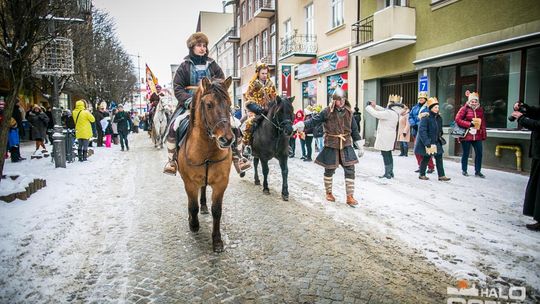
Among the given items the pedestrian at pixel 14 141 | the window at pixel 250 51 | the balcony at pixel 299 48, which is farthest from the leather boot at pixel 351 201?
the window at pixel 250 51

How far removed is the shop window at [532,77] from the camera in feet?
31.3

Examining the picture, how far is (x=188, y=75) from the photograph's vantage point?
16.8ft

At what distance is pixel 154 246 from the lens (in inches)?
176

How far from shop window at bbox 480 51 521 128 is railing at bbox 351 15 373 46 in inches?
216

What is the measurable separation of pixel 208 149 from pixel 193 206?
0.99 m

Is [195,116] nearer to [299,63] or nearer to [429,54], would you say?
[429,54]

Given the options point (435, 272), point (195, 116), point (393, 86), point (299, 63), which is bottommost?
point (435, 272)

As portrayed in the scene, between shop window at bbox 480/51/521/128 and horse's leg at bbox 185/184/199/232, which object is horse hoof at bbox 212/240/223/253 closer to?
horse's leg at bbox 185/184/199/232

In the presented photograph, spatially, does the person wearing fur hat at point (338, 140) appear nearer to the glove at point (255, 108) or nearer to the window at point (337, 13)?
the glove at point (255, 108)

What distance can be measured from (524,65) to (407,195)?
19.2ft

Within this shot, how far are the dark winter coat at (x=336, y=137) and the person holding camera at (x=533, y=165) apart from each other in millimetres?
2564

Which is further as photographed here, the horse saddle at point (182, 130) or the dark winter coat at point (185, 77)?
the dark winter coat at point (185, 77)

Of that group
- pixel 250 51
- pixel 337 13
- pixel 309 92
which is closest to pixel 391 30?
pixel 337 13

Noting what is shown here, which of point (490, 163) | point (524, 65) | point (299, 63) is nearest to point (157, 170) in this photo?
point (490, 163)
